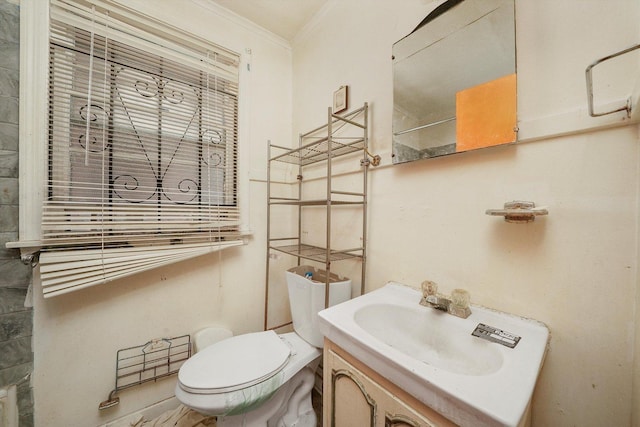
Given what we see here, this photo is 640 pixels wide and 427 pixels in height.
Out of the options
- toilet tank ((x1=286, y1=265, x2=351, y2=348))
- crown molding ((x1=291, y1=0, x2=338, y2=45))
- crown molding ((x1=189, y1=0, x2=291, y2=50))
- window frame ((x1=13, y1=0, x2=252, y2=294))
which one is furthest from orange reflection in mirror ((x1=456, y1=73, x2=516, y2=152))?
window frame ((x1=13, y1=0, x2=252, y2=294))

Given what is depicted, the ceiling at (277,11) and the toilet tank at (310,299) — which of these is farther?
the ceiling at (277,11)

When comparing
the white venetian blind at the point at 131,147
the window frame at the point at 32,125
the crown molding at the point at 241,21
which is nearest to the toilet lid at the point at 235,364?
the white venetian blind at the point at 131,147

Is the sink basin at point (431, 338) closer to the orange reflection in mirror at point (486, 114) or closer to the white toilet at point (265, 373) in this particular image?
the white toilet at point (265, 373)

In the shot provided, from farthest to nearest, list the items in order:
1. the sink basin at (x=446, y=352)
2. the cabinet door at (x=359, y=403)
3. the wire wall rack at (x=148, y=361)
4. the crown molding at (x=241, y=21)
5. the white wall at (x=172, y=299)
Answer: the crown molding at (x=241, y=21) → the wire wall rack at (x=148, y=361) → the white wall at (x=172, y=299) → the cabinet door at (x=359, y=403) → the sink basin at (x=446, y=352)

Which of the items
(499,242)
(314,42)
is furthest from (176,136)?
(499,242)

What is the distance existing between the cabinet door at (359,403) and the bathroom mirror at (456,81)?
33.4 inches

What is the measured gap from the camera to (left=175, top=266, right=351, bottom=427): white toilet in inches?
33.9

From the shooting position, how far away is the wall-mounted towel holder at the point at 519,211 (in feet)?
2.11

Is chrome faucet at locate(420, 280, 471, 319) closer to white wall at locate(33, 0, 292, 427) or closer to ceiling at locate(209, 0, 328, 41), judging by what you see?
white wall at locate(33, 0, 292, 427)

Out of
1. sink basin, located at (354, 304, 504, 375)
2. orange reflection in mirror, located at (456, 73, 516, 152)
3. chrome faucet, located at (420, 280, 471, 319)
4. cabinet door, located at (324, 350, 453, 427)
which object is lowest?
cabinet door, located at (324, 350, 453, 427)

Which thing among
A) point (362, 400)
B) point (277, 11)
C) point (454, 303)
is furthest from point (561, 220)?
point (277, 11)

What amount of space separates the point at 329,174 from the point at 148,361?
1.43 meters

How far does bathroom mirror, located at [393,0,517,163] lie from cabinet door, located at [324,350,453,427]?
849 millimetres

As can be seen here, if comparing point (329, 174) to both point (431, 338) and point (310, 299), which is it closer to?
point (310, 299)
